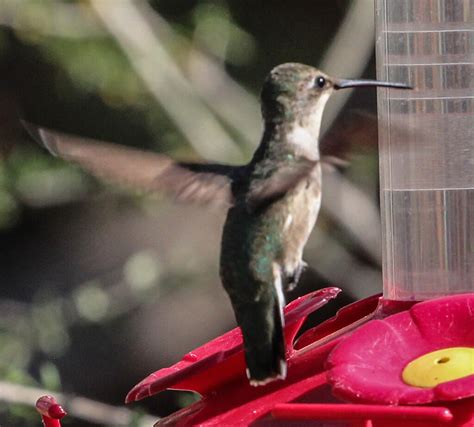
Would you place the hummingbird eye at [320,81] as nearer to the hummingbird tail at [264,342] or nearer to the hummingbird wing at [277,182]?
the hummingbird wing at [277,182]

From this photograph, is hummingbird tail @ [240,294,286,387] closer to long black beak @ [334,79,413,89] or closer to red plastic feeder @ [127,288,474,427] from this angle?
red plastic feeder @ [127,288,474,427]

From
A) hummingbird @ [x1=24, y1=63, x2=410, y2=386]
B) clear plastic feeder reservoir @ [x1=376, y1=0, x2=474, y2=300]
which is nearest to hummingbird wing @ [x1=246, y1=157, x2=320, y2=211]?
hummingbird @ [x1=24, y1=63, x2=410, y2=386]

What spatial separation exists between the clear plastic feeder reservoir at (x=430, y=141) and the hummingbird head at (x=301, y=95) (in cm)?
25

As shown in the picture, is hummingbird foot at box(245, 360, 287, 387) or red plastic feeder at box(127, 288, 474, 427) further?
hummingbird foot at box(245, 360, 287, 387)

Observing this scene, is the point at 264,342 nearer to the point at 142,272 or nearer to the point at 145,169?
the point at 145,169

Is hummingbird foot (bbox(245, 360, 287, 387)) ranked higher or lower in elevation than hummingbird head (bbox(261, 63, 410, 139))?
lower

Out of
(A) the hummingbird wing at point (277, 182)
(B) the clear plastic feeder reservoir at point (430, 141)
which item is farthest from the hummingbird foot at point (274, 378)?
(B) the clear plastic feeder reservoir at point (430, 141)

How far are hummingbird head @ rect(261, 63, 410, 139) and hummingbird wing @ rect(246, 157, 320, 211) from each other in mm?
80

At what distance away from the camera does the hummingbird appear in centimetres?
249

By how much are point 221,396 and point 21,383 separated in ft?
7.38

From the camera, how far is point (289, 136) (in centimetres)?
253

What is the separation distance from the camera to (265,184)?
2.55m

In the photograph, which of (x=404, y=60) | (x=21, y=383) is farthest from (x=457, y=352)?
(x=21, y=383)

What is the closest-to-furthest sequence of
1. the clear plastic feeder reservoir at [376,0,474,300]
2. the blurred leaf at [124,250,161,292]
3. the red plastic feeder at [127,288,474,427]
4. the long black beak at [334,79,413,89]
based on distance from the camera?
1. the red plastic feeder at [127,288,474,427]
2. the long black beak at [334,79,413,89]
3. the clear plastic feeder reservoir at [376,0,474,300]
4. the blurred leaf at [124,250,161,292]
